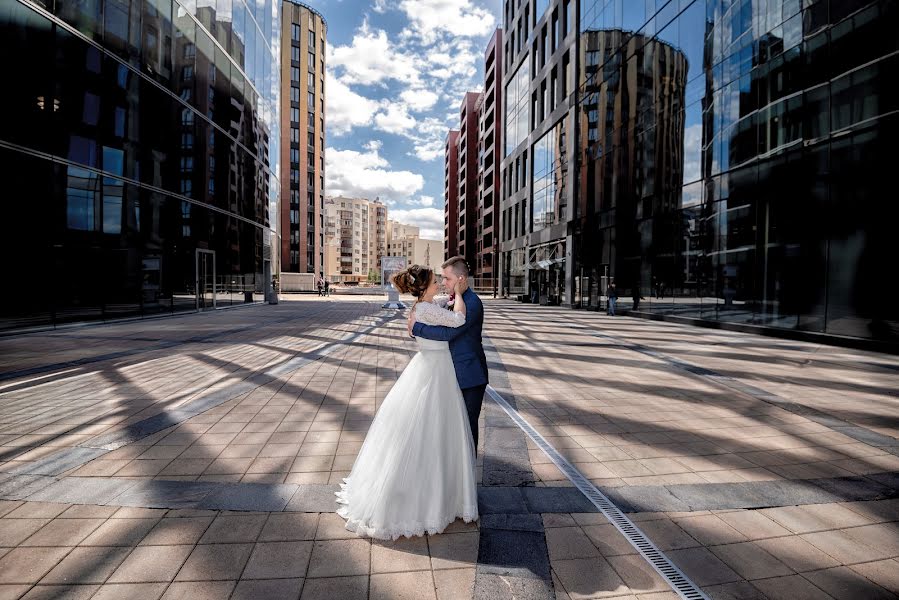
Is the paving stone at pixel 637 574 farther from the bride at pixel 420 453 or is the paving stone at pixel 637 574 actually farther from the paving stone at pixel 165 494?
the paving stone at pixel 165 494

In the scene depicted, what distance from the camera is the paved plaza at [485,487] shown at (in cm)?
256

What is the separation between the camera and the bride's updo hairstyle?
3160mm

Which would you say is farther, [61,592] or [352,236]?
[352,236]

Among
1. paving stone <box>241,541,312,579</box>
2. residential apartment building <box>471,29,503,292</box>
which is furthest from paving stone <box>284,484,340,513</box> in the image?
residential apartment building <box>471,29,503,292</box>

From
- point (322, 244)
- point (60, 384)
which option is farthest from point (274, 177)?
point (322, 244)

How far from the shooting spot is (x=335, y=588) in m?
2.45

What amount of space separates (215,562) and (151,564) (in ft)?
1.16

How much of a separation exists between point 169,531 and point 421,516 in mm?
1646

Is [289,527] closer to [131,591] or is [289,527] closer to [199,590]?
[199,590]

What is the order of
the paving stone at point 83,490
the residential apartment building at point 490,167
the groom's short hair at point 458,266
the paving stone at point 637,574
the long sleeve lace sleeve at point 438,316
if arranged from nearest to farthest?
the paving stone at point 637,574 → the long sleeve lace sleeve at point 438,316 → the groom's short hair at point 458,266 → the paving stone at point 83,490 → the residential apartment building at point 490,167

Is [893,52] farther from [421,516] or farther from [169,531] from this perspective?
[169,531]

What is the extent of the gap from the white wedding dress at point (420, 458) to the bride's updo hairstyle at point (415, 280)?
0.14 metres

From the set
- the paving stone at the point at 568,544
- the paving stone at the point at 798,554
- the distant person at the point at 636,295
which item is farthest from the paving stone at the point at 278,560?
the distant person at the point at 636,295

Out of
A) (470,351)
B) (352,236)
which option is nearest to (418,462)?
Answer: (470,351)
